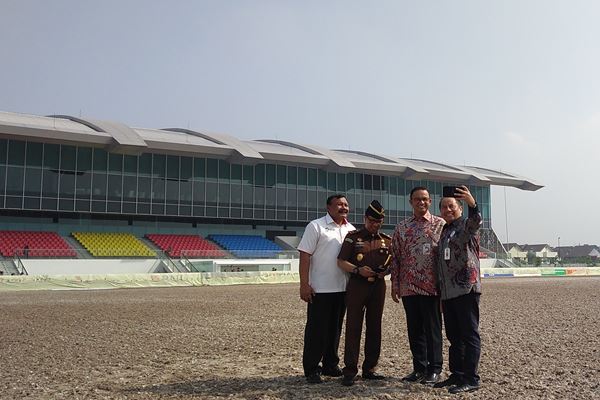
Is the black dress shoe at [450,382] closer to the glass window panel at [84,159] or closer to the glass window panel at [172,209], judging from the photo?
the glass window panel at [84,159]

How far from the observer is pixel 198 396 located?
513 cm

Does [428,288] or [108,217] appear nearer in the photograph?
[428,288]

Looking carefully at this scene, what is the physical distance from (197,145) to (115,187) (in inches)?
251

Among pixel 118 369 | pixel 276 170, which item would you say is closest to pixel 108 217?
pixel 276 170

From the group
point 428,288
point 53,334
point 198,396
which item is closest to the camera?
point 198,396

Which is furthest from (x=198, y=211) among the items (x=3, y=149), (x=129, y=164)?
(x=3, y=149)

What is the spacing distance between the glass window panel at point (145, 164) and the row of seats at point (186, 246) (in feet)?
14.8

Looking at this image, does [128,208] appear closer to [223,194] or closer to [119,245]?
[119,245]

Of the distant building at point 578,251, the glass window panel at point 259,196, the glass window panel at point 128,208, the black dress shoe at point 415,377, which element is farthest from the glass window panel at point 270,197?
the distant building at point 578,251

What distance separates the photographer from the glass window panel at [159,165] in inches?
1693

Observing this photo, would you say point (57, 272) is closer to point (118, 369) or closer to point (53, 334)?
point (53, 334)

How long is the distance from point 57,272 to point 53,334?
84.8 feet

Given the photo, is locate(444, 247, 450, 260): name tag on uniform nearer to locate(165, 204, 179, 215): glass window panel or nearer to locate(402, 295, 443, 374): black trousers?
locate(402, 295, 443, 374): black trousers

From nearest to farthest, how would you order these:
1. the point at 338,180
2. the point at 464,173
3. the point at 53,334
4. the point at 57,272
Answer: the point at 53,334 → the point at 57,272 → the point at 338,180 → the point at 464,173
